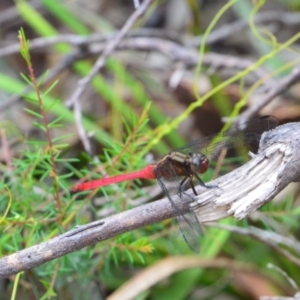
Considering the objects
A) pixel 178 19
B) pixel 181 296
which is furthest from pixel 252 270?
pixel 178 19

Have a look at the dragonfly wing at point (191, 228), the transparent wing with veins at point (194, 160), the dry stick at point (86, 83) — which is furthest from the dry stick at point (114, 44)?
the dragonfly wing at point (191, 228)

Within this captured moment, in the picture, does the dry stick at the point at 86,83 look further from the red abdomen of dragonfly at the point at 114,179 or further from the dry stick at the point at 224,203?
the dry stick at the point at 224,203

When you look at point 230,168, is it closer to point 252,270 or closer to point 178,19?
point 252,270

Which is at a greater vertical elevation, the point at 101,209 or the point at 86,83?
the point at 86,83

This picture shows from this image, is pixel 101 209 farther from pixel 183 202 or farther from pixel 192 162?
pixel 183 202

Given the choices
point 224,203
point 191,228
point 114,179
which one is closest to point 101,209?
point 114,179

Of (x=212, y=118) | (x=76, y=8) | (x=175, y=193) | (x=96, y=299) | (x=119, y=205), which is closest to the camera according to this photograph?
(x=175, y=193)
